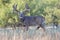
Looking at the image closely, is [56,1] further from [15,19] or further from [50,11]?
[15,19]

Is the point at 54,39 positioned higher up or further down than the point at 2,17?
higher up

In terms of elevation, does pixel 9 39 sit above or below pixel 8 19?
above

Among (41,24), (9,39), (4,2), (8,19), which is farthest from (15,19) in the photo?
(9,39)

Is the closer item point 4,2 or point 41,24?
point 41,24

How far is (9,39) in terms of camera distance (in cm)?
833

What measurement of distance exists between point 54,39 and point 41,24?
7.17 m

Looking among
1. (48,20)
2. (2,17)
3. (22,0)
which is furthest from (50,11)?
(2,17)

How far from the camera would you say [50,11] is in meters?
27.1

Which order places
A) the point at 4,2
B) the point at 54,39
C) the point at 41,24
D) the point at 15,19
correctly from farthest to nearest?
the point at 4,2
the point at 15,19
the point at 41,24
the point at 54,39

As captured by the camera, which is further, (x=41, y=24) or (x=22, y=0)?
(x=22, y=0)

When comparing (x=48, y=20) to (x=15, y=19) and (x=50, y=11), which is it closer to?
(x=50, y=11)

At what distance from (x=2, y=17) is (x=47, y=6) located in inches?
208

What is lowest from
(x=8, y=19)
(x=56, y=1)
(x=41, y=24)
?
(x=8, y=19)

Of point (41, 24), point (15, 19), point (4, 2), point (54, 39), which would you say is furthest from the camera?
point (4, 2)
